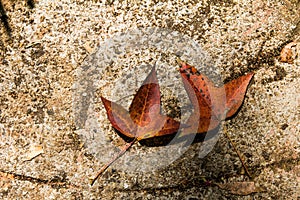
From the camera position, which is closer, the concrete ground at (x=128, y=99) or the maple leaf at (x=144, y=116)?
the maple leaf at (x=144, y=116)

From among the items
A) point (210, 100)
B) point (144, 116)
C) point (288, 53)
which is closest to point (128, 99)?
point (144, 116)

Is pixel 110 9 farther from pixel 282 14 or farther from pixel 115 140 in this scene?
pixel 282 14

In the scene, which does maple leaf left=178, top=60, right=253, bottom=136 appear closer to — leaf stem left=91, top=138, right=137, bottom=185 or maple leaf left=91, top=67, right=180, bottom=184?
maple leaf left=91, top=67, right=180, bottom=184

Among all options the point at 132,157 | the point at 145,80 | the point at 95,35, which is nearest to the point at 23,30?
the point at 95,35

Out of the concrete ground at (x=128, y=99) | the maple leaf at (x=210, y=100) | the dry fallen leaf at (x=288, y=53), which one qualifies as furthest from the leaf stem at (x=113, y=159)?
the dry fallen leaf at (x=288, y=53)

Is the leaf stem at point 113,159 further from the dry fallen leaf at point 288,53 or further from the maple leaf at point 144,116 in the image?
the dry fallen leaf at point 288,53

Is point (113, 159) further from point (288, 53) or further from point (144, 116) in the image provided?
point (288, 53)

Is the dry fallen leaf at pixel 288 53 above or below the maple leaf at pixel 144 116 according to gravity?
above

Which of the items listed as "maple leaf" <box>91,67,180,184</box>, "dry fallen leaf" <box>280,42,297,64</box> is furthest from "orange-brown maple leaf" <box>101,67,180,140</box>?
"dry fallen leaf" <box>280,42,297,64</box>
